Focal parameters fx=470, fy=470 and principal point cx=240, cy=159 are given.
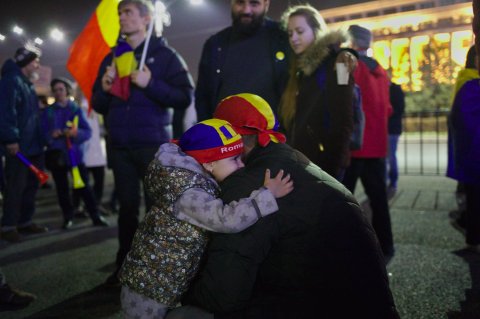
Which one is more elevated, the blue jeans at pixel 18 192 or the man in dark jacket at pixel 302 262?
the man in dark jacket at pixel 302 262

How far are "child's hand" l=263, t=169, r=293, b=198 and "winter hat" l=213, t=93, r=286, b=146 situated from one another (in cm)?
20

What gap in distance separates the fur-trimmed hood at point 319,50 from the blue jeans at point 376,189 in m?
1.22

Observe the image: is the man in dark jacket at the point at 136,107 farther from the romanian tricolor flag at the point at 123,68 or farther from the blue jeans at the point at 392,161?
the blue jeans at the point at 392,161

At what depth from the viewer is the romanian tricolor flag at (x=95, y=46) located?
4797mm

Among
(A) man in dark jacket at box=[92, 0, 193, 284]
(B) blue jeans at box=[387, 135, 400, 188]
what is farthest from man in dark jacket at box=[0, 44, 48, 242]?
(B) blue jeans at box=[387, 135, 400, 188]

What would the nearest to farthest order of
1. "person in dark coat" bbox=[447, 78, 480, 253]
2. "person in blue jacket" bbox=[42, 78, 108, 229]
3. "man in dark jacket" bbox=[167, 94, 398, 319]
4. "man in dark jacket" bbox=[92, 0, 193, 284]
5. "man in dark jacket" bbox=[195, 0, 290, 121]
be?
"man in dark jacket" bbox=[167, 94, 398, 319] → "person in dark coat" bbox=[447, 78, 480, 253] → "man in dark jacket" bbox=[195, 0, 290, 121] → "man in dark jacket" bbox=[92, 0, 193, 284] → "person in blue jacket" bbox=[42, 78, 108, 229]

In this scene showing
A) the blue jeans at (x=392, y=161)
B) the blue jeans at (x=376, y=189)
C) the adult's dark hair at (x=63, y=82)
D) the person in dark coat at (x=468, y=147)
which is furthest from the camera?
the blue jeans at (x=392, y=161)

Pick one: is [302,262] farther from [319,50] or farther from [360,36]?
[360,36]

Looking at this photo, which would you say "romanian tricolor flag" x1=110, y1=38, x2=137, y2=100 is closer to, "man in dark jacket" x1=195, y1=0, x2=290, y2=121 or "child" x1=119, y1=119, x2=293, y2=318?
"man in dark jacket" x1=195, y1=0, x2=290, y2=121

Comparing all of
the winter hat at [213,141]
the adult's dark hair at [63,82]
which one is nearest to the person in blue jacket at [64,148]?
the adult's dark hair at [63,82]

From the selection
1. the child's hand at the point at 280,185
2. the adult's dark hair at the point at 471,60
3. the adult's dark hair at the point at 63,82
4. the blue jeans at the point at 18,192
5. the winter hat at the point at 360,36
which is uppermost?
the winter hat at the point at 360,36

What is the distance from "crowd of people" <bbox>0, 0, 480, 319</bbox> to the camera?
155 centimetres

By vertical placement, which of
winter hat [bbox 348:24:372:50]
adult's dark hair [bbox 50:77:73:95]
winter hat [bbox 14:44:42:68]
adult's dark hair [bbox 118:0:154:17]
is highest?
adult's dark hair [bbox 118:0:154:17]

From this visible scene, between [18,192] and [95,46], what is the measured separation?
1961 mm
